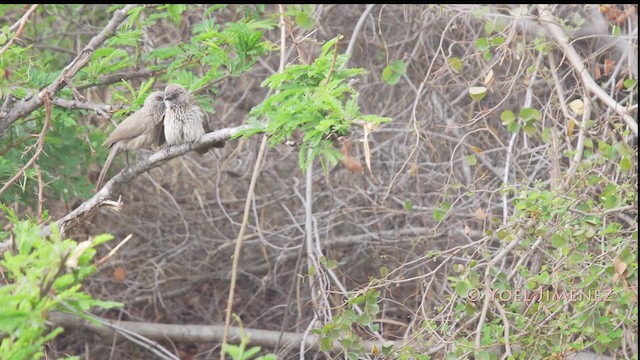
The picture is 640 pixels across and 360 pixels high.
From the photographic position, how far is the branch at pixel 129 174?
15.5 ft

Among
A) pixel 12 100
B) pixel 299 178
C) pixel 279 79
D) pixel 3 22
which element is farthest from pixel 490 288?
pixel 3 22

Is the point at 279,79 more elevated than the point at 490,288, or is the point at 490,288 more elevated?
the point at 279,79

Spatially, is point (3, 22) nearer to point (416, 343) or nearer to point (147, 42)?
point (147, 42)

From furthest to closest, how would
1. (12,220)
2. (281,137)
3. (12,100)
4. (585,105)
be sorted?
(12,100) < (585,105) < (12,220) < (281,137)

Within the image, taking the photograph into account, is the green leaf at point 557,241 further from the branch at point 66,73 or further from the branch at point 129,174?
the branch at point 66,73

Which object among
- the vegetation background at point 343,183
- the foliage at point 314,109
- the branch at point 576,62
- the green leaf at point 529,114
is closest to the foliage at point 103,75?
the vegetation background at point 343,183

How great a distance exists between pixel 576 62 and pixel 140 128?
260cm

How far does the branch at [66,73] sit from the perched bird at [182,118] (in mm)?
572

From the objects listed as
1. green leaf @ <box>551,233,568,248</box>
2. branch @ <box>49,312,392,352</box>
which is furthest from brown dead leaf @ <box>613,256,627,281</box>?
branch @ <box>49,312,392,352</box>

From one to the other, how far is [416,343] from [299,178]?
317cm

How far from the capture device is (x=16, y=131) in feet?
19.9

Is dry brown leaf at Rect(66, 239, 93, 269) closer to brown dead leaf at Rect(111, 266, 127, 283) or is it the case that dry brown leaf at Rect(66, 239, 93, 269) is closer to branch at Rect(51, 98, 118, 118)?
branch at Rect(51, 98, 118, 118)

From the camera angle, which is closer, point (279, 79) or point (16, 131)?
point (279, 79)

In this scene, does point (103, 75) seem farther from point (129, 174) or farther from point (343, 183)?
point (343, 183)
